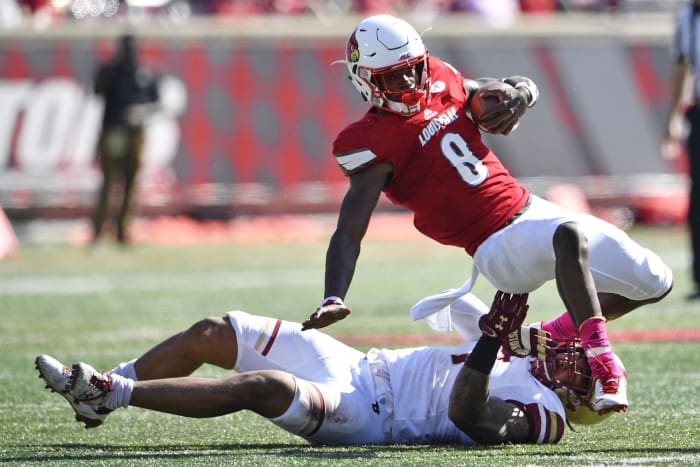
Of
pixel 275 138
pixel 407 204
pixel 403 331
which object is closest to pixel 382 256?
pixel 275 138

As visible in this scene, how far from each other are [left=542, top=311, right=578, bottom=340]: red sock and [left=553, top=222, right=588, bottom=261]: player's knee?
0.38 metres

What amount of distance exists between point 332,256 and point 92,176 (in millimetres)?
10916

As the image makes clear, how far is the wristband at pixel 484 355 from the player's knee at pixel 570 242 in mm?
354

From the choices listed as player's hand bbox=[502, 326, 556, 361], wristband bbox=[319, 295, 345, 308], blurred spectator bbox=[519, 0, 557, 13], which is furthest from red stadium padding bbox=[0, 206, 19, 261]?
player's hand bbox=[502, 326, 556, 361]

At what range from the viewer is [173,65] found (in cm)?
1577

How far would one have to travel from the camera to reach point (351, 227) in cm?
469

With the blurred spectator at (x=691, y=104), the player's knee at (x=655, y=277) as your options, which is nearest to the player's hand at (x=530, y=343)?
the player's knee at (x=655, y=277)

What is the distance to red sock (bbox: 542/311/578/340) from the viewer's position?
4844 mm

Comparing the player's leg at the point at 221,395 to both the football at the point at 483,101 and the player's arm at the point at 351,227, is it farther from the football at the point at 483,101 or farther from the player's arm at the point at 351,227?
the football at the point at 483,101

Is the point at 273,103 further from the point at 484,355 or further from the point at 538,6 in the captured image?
the point at 484,355

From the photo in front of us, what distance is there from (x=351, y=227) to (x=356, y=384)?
539 mm

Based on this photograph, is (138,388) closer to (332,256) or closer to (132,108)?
(332,256)

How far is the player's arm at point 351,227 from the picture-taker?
4.61m

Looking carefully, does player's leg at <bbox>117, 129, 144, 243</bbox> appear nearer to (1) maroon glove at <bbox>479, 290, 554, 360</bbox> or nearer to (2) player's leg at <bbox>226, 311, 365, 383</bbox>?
(2) player's leg at <bbox>226, 311, 365, 383</bbox>
